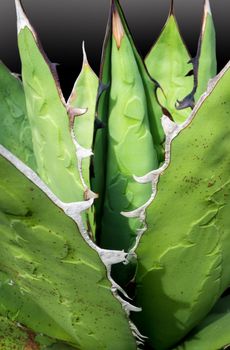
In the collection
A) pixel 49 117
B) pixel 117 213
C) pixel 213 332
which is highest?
pixel 49 117

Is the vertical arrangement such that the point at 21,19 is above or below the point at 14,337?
above

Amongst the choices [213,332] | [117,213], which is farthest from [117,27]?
[213,332]

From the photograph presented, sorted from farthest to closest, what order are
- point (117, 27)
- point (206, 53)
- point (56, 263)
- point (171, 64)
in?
point (171, 64)
point (206, 53)
point (117, 27)
point (56, 263)

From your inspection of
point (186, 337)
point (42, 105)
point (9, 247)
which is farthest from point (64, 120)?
point (186, 337)

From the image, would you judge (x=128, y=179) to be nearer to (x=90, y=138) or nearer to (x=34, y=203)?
(x=90, y=138)

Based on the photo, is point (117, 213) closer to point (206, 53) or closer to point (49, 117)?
point (49, 117)

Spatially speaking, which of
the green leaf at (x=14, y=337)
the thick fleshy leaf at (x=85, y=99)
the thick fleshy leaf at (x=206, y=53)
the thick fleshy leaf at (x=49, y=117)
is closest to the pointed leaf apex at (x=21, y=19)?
the thick fleshy leaf at (x=49, y=117)

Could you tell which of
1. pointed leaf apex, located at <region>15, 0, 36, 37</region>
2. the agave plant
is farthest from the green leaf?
pointed leaf apex, located at <region>15, 0, 36, 37</region>

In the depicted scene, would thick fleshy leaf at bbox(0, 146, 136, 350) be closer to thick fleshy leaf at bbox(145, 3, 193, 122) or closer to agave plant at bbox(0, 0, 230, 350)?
agave plant at bbox(0, 0, 230, 350)
